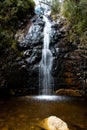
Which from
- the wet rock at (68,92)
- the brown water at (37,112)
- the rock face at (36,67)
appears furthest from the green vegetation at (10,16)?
the wet rock at (68,92)

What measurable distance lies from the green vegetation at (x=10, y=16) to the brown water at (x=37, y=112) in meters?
3.45

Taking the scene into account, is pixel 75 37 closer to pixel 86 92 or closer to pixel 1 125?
pixel 86 92

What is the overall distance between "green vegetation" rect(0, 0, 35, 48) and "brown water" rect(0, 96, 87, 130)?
3449 mm

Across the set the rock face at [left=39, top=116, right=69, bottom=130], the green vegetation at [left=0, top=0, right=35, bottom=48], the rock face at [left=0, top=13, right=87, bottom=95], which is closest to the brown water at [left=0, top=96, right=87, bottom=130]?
the rock face at [left=39, top=116, right=69, bottom=130]

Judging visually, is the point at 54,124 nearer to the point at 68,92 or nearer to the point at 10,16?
the point at 68,92

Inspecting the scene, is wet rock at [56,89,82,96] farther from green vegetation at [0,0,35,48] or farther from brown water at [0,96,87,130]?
green vegetation at [0,0,35,48]

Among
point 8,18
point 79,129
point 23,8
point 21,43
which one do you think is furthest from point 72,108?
point 23,8

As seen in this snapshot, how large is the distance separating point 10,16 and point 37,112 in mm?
7290

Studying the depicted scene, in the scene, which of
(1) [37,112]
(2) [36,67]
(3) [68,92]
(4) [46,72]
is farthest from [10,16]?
(1) [37,112]

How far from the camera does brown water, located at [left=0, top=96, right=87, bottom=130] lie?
7.28 meters

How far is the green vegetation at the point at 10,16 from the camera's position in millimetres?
12442

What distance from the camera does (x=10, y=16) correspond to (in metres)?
13.9

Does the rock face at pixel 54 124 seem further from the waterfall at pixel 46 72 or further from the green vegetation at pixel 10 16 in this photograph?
Answer: the green vegetation at pixel 10 16

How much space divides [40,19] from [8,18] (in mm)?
2578
